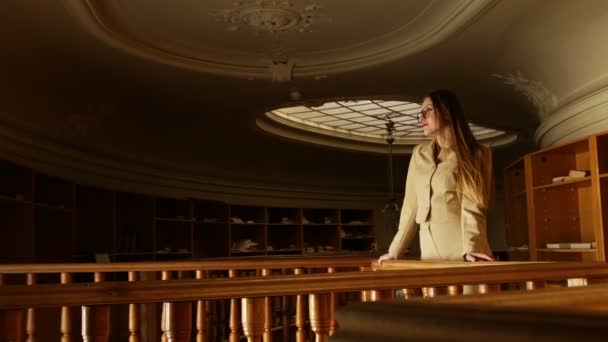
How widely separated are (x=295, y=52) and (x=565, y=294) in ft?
20.0

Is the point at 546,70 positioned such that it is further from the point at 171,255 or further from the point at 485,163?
the point at 171,255

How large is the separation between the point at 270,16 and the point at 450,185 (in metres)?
3.38

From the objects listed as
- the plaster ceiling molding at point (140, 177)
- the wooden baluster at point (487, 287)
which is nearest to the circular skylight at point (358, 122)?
the plaster ceiling molding at point (140, 177)

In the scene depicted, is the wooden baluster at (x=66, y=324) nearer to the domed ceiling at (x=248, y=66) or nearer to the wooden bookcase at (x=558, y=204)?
the domed ceiling at (x=248, y=66)

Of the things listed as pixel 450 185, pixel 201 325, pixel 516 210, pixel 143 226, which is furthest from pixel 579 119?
pixel 143 226

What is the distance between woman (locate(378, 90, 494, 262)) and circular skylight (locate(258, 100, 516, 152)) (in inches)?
257

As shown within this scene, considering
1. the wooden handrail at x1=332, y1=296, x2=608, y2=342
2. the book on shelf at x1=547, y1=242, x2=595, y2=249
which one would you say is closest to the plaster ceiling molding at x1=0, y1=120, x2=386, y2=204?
the book on shelf at x1=547, y1=242, x2=595, y2=249

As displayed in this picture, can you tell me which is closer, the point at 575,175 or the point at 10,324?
the point at 10,324

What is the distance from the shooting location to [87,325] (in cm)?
144

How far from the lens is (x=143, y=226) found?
8.91 m

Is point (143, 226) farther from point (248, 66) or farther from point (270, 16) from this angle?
point (270, 16)

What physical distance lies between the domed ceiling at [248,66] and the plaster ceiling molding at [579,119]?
2 cm

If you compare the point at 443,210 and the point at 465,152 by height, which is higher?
the point at 465,152

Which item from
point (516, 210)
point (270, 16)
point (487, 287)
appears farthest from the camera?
point (516, 210)
